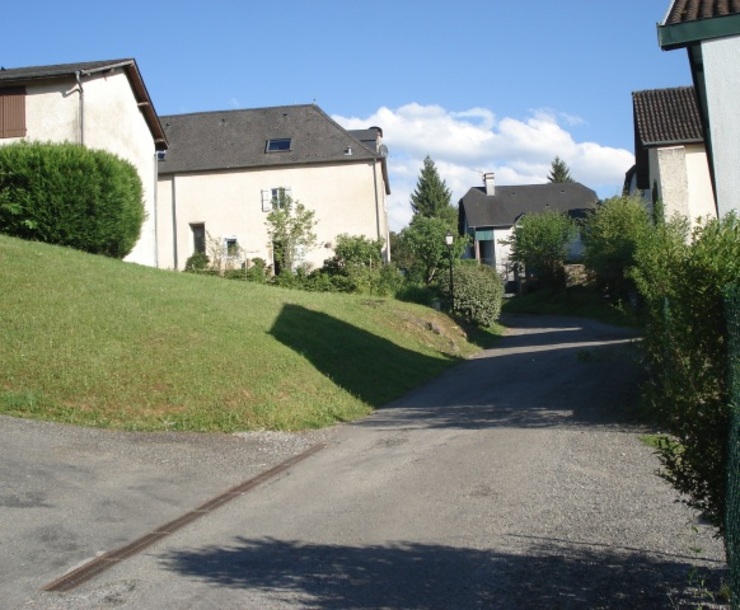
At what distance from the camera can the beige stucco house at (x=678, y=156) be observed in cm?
1905

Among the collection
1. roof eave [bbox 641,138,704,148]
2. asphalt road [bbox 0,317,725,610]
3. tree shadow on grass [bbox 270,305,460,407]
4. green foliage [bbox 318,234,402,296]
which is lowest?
asphalt road [bbox 0,317,725,610]

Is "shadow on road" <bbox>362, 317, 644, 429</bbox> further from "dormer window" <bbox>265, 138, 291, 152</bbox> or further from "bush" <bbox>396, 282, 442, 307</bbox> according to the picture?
"dormer window" <bbox>265, 138, 291, 152</bbox>

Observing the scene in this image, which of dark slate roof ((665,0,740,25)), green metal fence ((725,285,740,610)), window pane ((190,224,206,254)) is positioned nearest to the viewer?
green metal fence ((725,285,740,610))

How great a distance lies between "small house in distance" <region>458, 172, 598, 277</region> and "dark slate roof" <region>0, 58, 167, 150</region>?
39252 mm

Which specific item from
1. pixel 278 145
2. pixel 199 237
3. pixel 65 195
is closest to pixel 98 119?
pixel 65 195

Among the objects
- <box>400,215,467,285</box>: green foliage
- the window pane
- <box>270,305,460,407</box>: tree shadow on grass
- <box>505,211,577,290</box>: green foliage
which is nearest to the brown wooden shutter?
<box>270,305,460,407</box>: tree shadow on grass

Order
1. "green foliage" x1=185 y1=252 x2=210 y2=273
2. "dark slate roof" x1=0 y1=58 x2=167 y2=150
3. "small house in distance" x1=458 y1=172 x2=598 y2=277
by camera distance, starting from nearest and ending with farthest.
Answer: "dark slate roof" x1=0 y1=58 x2=167 y2=150, "green foliage" x1=185 y1=252 x2=210 y2=273, "small house in distance" x1=458 y1=172 x2=598 y2=277

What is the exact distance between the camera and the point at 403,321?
28.2m

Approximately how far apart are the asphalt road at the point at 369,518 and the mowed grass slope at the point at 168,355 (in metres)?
0.87

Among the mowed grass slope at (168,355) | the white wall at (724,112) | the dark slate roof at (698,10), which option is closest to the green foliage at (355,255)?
the mowed grass slope at (168,355)

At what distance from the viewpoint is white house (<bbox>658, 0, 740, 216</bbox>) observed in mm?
9906

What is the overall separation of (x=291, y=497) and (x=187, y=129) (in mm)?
40438

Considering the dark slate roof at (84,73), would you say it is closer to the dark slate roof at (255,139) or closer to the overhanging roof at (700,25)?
the dark slate roof at (255,139)

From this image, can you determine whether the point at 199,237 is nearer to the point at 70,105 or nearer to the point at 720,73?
the point at 70,105
